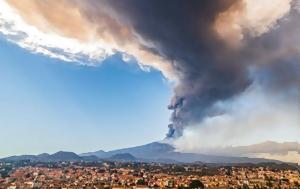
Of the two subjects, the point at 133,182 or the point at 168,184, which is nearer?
the point at 168,184

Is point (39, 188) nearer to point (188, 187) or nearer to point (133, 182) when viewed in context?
point (133, 182)

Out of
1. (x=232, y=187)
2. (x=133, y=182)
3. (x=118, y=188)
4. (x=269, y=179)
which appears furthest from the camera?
(x=269, y=179)

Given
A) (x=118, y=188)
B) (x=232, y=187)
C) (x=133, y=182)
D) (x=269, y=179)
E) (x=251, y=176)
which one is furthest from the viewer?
(x=251, y=176)

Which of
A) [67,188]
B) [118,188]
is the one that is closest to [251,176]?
[118,188]

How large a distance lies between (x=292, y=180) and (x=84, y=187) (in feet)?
215

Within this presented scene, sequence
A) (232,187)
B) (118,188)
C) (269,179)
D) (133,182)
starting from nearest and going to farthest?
(118,188)
(232,187)
(133,182)
(269,179)

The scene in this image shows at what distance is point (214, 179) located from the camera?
12256cm

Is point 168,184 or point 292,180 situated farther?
point 292,180

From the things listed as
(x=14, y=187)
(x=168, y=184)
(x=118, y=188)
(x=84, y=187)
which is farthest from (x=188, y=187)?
(x=14, y=187)

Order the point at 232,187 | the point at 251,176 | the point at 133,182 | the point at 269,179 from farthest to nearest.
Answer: the point at 251,176 → the point at 269,179 → the point at 133,182 → the point at 232,187

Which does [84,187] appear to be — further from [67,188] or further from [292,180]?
[292,180]

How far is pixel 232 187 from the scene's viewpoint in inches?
4097

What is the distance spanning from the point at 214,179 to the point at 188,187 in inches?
889

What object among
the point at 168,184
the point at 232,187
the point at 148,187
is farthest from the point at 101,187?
the point at 232,187
